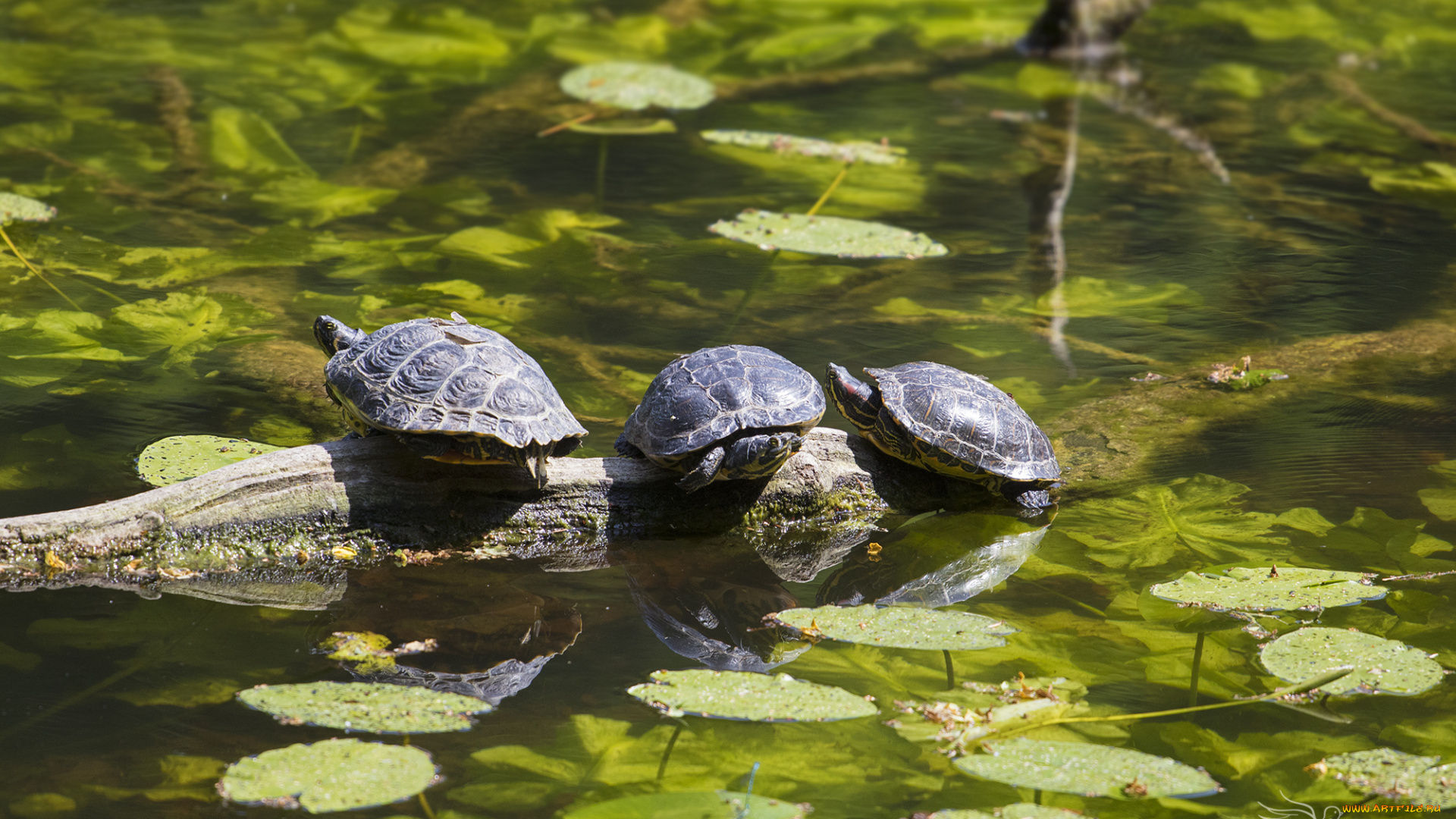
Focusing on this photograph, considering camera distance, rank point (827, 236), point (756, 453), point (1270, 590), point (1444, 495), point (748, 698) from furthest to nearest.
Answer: point (827, 236)
point (1444, 495)
point (756, 453)
point (1270, 590)
point (748, 698)

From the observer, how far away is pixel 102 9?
1009cm

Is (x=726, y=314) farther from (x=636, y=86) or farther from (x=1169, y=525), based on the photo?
(x=636, y=86)

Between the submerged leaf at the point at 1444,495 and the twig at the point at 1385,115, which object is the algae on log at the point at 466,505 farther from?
the twig at the point at 1385,115

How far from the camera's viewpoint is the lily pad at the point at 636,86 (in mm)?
8539

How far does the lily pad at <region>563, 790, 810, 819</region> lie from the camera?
2.52 m

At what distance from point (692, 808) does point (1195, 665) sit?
1559 mm

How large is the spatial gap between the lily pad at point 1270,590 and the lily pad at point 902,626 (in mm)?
599

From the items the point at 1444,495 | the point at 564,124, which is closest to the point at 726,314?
the point at 1444,495

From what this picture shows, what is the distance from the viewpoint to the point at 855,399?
399 cm

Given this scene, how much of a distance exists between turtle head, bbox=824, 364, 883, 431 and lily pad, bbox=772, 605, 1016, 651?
0.81 metres

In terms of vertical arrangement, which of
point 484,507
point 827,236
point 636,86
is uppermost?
point 636,86

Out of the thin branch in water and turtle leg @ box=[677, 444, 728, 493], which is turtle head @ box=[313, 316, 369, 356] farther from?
the thin branch in water

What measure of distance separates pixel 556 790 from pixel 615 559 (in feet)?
3.67

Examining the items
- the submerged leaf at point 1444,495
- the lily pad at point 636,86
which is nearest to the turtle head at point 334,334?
the submerged leaf at point 1444,495
